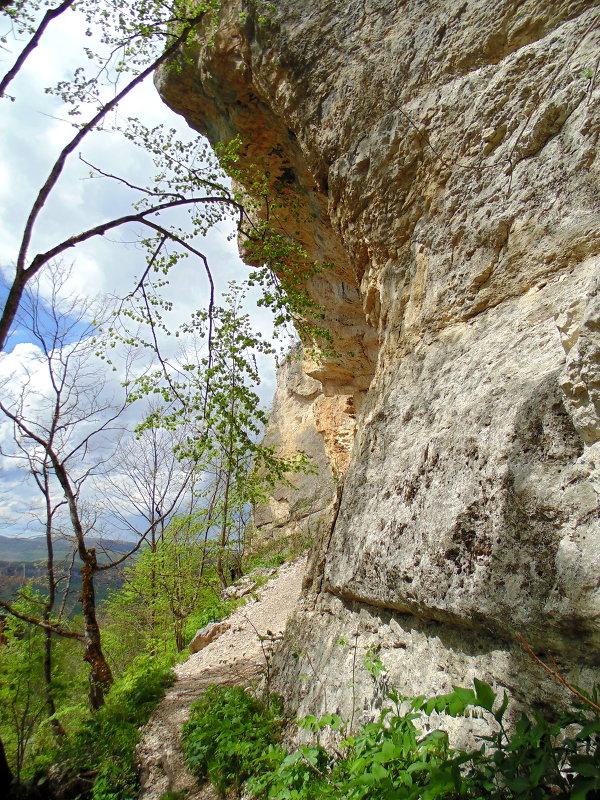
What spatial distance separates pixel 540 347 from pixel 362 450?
226 cm

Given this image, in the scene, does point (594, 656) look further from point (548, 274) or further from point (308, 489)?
point (308, 489)

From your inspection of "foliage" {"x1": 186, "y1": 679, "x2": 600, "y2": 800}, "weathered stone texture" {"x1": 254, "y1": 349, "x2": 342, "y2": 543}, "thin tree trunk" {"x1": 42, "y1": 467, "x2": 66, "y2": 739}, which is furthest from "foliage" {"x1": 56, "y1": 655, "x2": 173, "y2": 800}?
"weathered stone texture" {"x1": 254, "y1": 349, "x2": 342, "y2": 543}

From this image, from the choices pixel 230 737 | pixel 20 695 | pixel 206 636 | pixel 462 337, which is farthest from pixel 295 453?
pixel 462 337

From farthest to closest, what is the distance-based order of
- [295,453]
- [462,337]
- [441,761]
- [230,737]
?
[295,453], [230,737], [462,337], [441,761]

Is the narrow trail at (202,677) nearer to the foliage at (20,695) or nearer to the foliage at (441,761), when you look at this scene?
the foliage at (441,761)

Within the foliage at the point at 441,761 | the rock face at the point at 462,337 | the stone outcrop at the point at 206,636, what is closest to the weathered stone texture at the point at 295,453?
the stone outcrop at the point at 206,636

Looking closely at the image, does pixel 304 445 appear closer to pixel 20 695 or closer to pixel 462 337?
pixel 20 695

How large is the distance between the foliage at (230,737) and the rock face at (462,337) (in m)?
0.38

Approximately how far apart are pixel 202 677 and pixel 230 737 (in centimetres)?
348

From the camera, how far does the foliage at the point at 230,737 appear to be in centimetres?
387

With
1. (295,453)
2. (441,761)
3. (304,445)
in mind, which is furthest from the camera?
(304,445)

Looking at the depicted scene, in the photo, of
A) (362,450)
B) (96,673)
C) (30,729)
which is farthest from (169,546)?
(362,450)

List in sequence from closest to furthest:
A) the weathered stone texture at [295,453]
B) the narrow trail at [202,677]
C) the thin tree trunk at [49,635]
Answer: the narrow trail at [202,677] → the thin tree trunk at [49,635] → the weathered stone texture at [295,453]

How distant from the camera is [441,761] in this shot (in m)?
2.27
